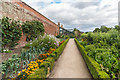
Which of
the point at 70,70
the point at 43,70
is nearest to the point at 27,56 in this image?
the point at 43,70

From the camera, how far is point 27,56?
3.34 m

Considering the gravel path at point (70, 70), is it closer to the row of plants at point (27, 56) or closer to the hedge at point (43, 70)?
the hedge at point (43, 70)

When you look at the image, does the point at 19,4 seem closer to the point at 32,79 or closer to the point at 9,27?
the point at 9,27

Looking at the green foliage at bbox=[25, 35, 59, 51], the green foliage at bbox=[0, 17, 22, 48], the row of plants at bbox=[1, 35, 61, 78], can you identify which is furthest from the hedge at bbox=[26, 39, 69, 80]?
the green foliage at bbox=[0, 17, 22, 48]

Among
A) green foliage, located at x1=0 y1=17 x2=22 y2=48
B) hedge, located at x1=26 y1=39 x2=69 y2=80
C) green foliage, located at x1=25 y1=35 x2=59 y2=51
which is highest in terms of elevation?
green foliage, located at x1=0 y1=17 x2=22 y2=48

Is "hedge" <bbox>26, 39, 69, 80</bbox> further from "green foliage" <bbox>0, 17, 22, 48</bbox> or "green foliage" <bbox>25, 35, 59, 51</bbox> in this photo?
"green foliage" <bbox>0, 17, 22, 48</bbox>

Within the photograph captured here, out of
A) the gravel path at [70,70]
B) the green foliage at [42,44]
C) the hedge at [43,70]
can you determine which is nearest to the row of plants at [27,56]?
the green foliage at [42,44]

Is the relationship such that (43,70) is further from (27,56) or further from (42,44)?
(42,44)

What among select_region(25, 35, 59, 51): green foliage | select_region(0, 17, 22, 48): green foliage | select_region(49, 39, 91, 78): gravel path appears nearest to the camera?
select_region(49, 39, 91, 78): gravel path

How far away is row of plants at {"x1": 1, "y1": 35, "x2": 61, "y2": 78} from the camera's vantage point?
2.46 m

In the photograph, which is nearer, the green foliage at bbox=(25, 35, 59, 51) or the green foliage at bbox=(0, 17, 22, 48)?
the green foliage at bbox=(0, 17, 22, 48)

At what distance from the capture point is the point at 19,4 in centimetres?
622

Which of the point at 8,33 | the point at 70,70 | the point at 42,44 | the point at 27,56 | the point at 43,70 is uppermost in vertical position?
the point at 8,33

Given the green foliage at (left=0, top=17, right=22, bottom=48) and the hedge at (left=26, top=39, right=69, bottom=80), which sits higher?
the green foliage at (left=0, top=17, right=22, bottom=48)
